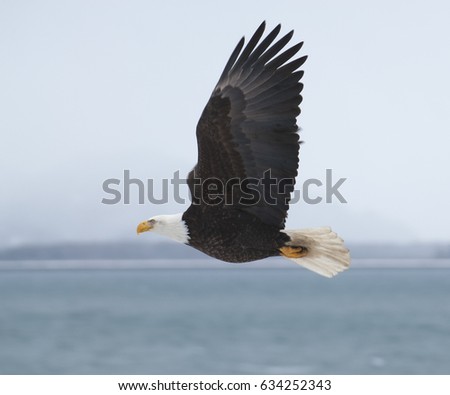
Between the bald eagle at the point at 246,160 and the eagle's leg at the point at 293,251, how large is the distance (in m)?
0.14

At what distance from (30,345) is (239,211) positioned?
1699 inches

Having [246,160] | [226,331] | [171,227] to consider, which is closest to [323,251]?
[246,160]

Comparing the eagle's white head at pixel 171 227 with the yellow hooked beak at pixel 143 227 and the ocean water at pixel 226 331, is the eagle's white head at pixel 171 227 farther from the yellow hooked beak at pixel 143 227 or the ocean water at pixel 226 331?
the ocean water at pixel 226 331

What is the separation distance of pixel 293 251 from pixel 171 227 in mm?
945

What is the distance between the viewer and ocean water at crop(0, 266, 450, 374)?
39625mm

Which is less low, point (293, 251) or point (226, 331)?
point (293, 251)

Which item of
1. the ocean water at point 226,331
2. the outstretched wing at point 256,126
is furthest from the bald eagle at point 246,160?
the ocean water at point 226,331

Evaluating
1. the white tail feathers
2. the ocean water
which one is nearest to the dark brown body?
the white tail feathers

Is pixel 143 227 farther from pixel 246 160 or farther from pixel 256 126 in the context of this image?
pixel 256 126

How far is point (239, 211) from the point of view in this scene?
6.08m

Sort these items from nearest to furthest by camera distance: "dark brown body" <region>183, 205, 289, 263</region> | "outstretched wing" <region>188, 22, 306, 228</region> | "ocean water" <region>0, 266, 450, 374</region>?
1. "outstretched wing" <region>188, 22, 306, 228</region>
2. "dark brown body" <region>183, 205, 289, 263</region>
3. "ocean water" <region>0, 266, 450, 374</region>

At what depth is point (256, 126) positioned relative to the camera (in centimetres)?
602

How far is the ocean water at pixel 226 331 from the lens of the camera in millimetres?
39625

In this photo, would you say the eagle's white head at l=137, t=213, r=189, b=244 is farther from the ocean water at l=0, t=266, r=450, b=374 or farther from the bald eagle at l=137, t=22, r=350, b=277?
the ocean water at l=0, t=266, r=450, b=374
